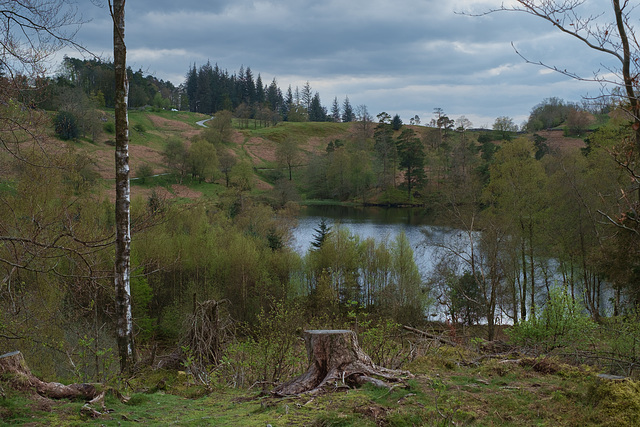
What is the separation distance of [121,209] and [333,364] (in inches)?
189

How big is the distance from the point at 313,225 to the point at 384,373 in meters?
42.3

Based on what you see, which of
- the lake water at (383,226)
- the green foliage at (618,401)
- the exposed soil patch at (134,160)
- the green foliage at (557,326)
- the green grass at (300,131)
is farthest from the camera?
the green grass at (300,131)

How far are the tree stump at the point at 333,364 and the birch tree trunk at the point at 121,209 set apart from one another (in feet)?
13.1

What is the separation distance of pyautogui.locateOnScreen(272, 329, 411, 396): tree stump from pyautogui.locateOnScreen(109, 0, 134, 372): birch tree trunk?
3980 millimetres

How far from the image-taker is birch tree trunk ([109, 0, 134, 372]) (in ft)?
25.4

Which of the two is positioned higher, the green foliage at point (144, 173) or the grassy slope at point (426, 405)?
the green foliage at point (144, 173)

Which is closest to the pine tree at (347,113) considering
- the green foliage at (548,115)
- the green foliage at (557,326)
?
the green foliage at (548,115)

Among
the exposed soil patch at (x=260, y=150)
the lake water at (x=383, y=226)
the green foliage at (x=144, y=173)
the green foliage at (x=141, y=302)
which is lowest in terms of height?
the green foliage at (x=141, y=302)

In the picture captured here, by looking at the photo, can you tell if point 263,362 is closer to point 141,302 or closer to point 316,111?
point 141,302

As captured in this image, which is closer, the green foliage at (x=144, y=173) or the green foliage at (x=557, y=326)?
the green foliage at (x=557, y=326)

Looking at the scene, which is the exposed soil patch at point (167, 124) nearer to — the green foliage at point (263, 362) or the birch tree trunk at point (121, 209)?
the birch tree trunk at point (121, 209)

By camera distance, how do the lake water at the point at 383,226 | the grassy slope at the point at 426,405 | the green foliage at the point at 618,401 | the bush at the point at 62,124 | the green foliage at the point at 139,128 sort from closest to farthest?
A: the green foliage at the point at 618,401 → the grassy slope at the point at 426,405 → the bush at the point at 62,124 → the lake water at the point at 383,226 → the green foliage at the point at 139,128

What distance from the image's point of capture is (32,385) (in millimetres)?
4848

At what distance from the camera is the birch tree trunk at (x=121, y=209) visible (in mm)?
7742
